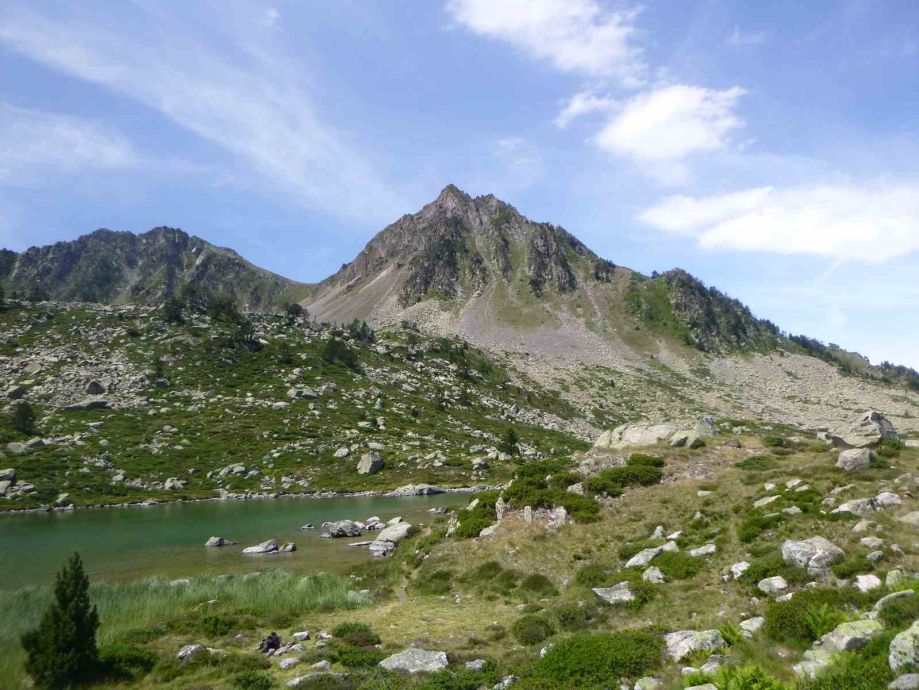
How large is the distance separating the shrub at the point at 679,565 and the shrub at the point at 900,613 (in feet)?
30.3

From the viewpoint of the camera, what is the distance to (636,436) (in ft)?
139

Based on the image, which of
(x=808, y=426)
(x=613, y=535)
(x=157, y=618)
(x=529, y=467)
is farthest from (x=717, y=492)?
(x=808, y=426)

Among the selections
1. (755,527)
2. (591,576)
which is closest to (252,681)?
(591,576)

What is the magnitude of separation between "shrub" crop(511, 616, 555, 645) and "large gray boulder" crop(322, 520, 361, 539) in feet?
104

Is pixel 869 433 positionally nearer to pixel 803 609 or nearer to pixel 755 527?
pixel 755 527

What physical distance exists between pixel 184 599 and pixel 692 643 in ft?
80.7

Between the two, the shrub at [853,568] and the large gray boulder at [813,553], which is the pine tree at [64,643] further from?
the shrub at [853,568]

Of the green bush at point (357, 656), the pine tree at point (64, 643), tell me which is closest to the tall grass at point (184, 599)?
the pine tree at point (64, 643)

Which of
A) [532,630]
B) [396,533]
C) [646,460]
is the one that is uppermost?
[646,460]

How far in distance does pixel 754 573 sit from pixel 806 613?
533 centimetres

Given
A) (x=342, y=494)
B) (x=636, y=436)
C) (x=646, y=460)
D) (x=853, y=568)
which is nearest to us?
(x=853, y=568)

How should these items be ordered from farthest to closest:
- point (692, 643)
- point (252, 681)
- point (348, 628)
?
point (348, 628) < point (252, 681) < point (692, 643)

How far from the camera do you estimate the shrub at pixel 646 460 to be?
112 feet

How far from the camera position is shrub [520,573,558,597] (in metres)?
22.9
